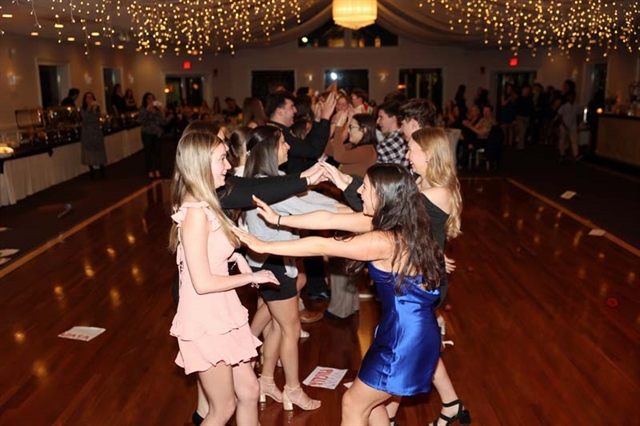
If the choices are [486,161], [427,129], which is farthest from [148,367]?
[486,161]

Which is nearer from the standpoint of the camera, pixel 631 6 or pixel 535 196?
pixel 631 6

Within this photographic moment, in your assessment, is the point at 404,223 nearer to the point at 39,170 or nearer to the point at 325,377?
the point at 325,377

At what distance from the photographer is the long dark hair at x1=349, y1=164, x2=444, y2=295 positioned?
7.98 ft


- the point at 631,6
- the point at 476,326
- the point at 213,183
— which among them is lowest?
the point at 476,326

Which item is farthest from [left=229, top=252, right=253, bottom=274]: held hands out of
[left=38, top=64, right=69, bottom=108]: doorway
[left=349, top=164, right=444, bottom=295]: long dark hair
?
[left=38, top=64, right=69, bottom=108]: doorway

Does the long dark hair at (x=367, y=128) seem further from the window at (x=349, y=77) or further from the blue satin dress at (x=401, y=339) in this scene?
the window at (x=349, y=77)

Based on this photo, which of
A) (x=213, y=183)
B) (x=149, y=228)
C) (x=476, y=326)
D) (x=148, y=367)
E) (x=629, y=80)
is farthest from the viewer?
(x=629, y=80)

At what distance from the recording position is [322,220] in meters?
2.84

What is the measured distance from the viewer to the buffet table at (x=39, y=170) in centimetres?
920

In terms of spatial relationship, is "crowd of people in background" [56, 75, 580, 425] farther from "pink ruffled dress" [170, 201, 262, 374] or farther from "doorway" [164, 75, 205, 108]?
"doorway" [164, 75, 205, 108]

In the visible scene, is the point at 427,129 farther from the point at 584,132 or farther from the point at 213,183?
the point at 584,132

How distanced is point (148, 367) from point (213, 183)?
6.47 ft

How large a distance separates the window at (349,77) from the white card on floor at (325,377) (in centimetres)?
1783

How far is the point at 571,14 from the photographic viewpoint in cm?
983
